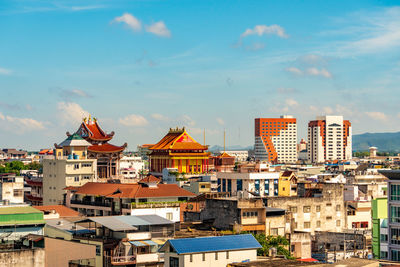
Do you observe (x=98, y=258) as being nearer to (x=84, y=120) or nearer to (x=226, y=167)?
(x=84, y=120)

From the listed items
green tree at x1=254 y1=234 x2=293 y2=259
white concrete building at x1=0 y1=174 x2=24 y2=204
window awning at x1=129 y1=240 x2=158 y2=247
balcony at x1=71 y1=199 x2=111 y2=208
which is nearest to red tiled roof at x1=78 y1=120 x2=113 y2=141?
white concrete building at x1=0 y1=174 x2=24 y2=204

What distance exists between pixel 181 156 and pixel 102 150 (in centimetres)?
2377

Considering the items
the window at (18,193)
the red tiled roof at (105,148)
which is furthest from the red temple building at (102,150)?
the window at (18,193)

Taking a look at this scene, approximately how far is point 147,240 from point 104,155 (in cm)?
9393

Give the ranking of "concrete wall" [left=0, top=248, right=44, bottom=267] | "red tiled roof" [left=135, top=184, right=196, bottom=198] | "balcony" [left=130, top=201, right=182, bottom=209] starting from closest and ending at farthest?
"concrete wall" [left=0, top=248, right=44, bottom=267], "balcony" [left=130, top=201, right=182, bottom=209], "red tiled roof" [left=135, top=184, right=196, bottom=198]

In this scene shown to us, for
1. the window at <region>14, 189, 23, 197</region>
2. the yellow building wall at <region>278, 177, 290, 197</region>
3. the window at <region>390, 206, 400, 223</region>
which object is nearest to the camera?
the window at <region>390, 206, 400, 223</region>

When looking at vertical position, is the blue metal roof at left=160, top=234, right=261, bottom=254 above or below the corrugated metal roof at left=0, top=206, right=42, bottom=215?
below

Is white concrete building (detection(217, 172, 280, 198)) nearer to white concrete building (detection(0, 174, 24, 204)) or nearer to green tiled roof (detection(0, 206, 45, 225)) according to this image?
white concrete building (detection(0, 174, 24, 204))

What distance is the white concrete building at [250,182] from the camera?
115 m

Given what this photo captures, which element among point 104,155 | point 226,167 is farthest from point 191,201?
point 226,167

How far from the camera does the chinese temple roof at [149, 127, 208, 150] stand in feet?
538

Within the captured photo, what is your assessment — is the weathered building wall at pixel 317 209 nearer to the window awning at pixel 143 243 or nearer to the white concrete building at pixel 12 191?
the window awning at pixel 143 243

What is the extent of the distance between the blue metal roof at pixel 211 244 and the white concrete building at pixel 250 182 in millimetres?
62620

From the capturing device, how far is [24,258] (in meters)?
44.6
